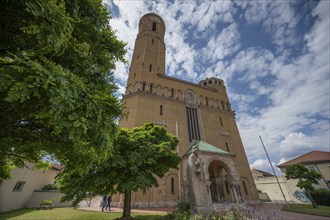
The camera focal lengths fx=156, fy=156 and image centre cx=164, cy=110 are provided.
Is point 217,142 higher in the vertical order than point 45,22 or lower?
higher

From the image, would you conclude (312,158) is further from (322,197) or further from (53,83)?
(53,83)

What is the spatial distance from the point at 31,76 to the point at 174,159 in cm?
916

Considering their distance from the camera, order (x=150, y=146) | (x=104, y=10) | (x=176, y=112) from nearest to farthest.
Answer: (x=104, y=10), (x=150, y=146), (x=176, y=112)

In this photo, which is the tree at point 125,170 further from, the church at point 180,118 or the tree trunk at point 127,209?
the church at point 180,118

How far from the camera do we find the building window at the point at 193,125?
78.2ft

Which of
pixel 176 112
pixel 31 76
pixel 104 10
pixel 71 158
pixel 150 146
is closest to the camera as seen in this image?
pixel 31 76

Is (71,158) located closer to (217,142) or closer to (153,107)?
(153,107)

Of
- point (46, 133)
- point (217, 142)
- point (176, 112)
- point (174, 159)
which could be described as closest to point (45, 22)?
point (46, 133)

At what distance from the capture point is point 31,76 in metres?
2.55

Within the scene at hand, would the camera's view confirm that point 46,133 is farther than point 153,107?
No

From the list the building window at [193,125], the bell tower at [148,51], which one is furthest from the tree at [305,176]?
the bell tower at [148,51]

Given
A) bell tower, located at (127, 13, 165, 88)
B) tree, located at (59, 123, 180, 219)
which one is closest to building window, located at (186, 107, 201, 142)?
bell tower, located at (127, 13, 165, 88)

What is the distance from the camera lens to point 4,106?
10.9ft

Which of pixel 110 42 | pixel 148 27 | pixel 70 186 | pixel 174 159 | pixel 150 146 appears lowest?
pixel 70 186
